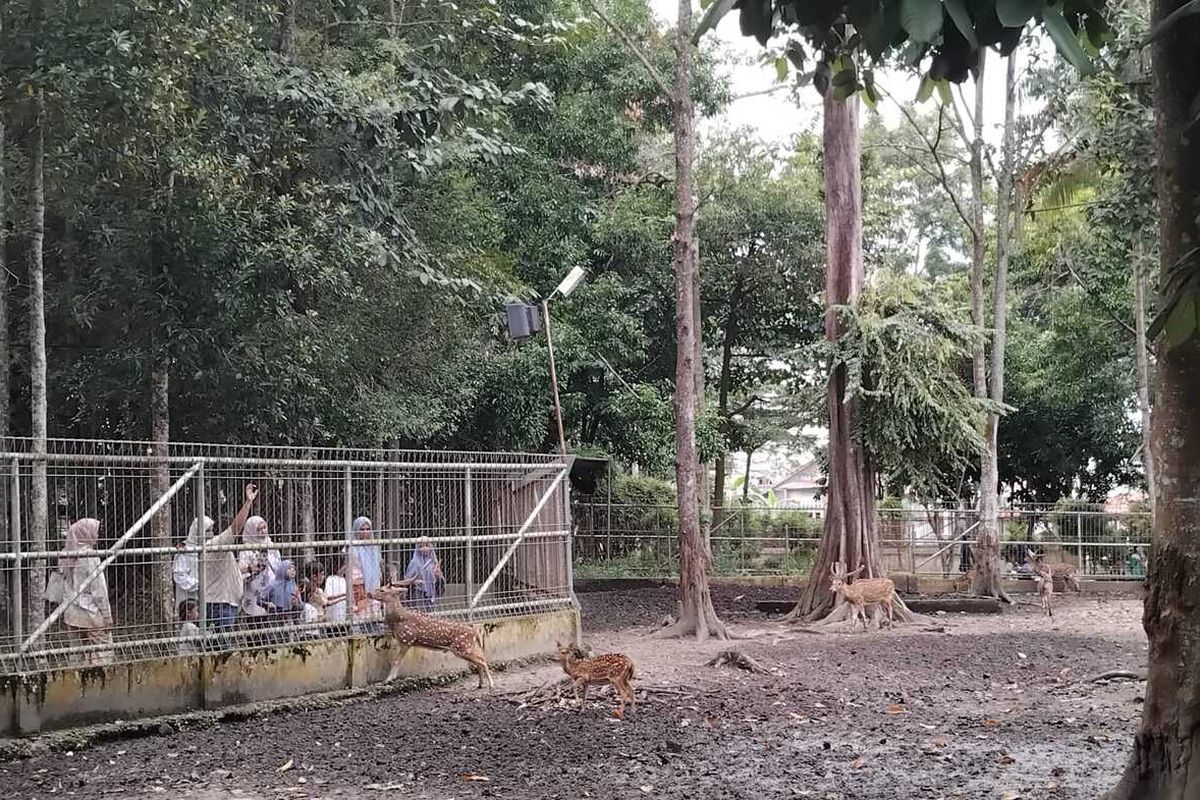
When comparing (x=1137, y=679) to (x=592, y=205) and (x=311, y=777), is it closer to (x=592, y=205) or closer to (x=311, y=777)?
(x=311, y=777)

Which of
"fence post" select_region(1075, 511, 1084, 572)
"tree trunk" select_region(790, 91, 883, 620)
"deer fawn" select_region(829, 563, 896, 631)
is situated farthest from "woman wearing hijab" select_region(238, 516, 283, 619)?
"fence post" select_region(1075, 511, 1084, 572)

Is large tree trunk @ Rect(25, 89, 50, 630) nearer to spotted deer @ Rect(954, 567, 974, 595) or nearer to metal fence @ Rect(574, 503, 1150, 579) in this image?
metal fence @ Rect(574, 503, 1150, 579)

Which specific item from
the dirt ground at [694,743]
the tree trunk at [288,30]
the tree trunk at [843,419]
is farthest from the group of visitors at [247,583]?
the tree trunk at [843,419]

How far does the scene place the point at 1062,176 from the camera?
741 inches

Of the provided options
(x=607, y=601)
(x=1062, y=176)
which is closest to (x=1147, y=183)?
(x=1062, y=176)

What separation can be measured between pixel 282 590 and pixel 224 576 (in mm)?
543

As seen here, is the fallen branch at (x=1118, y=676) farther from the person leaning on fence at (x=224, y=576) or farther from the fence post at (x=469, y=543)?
the person leaning on fence at (x=224, y=576)

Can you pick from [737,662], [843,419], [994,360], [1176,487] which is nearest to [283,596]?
[737,662]

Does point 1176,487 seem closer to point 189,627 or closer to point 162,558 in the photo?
point 189,627

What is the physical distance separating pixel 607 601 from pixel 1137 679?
9.34 meters

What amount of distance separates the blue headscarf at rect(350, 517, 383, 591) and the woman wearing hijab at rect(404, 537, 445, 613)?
373 millimetres

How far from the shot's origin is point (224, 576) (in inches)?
357

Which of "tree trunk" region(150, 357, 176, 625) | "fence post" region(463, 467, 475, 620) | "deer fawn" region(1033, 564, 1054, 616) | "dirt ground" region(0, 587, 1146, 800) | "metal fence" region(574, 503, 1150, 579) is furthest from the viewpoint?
"metal fence" region(574, 503, 1150, 579)

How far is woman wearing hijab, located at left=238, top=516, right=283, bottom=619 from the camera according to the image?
9211mm
